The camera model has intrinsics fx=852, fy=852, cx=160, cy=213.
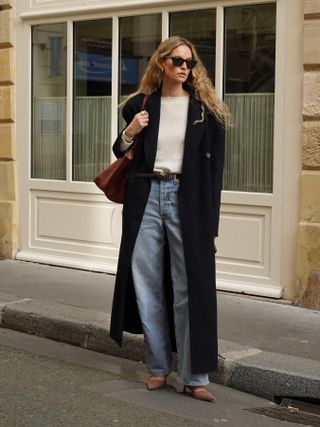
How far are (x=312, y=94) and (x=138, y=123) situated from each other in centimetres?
256

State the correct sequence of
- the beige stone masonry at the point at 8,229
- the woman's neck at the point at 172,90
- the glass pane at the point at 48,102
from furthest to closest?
the beige stone masonry at the point at 8,229, the glass pane at the point at 48,102, the woman's neck at the point at 172,90

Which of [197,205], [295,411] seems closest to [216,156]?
[197,205]

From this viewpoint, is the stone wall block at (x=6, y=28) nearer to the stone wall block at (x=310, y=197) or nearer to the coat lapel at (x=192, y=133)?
the stone wall block at (x=310, y=197)

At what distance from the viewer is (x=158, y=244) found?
5.18m

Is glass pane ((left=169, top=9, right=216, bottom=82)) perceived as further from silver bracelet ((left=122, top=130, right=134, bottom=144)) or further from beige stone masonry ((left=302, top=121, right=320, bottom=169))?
silver bracelet ((left=122, top=130, right=134, bottom=144))

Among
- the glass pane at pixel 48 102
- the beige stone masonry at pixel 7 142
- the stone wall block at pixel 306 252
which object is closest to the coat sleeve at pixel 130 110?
the stone wall block at pixel 306 252

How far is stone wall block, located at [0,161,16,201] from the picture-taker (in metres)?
9.55

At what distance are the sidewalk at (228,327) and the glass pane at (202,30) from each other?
2242 mm

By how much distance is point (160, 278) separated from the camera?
17.1 feet

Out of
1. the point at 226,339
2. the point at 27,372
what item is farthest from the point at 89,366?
the point at 226,339

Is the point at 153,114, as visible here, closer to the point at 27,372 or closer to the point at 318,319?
the point at 27,372

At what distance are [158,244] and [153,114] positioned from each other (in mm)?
787

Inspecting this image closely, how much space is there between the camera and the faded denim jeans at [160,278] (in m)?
5.09

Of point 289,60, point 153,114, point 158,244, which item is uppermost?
point 289,60
